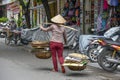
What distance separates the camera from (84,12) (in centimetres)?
2634

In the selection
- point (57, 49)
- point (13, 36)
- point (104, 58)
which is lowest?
point (13, 36)

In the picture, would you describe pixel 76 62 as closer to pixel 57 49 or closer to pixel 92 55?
pixel 57 49

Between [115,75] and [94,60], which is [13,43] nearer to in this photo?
[94,60]

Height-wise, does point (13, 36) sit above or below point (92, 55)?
below

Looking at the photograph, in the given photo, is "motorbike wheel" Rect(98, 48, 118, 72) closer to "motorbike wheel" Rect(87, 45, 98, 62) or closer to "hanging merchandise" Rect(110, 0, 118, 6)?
"motorbike wheel" Rect(87, 45, 98, 62)

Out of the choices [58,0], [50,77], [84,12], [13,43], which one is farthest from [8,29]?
[50,77]

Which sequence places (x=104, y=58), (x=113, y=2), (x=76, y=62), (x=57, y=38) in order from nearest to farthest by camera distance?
(x=76, y=62)
(x=57, y=38)
(x=104, y=58)
(x=113, y=2)

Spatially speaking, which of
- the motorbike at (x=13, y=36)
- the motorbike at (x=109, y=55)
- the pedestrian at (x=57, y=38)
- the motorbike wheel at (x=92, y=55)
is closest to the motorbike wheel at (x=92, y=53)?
the motorbike wheel at (x=92, y=55)

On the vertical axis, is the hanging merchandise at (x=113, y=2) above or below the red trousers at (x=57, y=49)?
above

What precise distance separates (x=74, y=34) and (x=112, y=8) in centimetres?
260

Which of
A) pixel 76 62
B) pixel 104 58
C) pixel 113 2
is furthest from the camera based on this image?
pixel 113 2

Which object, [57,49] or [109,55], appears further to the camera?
[109,55]

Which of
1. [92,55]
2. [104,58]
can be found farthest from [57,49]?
[92,55]

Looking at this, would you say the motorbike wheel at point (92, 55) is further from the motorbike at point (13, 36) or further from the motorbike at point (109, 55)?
the motorbike at point (13, 36)
